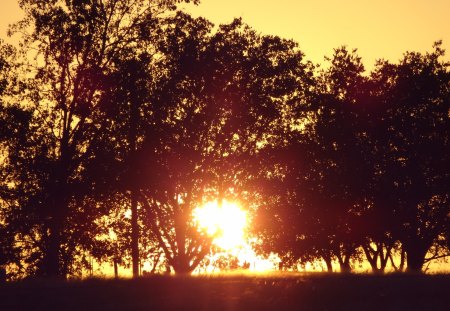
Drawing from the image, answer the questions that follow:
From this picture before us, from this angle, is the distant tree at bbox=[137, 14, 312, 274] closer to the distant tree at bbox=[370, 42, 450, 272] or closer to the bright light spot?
the bright light spot

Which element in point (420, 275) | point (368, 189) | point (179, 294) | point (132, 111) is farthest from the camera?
point (368, 189)

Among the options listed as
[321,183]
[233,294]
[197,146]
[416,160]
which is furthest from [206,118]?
[233,294]

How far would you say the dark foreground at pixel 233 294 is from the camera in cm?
2798

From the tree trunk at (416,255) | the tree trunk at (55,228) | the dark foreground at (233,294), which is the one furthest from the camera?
the tree trunk at (416,255)

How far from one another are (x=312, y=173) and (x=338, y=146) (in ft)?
10.0

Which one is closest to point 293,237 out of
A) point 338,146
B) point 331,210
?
point 331,210

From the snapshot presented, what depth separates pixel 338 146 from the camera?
55719 millimetres

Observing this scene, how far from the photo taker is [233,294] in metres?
29.7

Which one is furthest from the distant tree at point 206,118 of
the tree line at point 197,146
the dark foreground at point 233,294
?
the dark foreground at point 233,294

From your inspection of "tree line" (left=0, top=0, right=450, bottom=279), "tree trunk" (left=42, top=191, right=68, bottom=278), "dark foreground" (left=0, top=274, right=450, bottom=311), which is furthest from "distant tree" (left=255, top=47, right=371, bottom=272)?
"dark foreground" (left=0, top=274, right=450, bottom=311)

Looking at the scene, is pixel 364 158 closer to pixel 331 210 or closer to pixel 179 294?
pixel 331 210

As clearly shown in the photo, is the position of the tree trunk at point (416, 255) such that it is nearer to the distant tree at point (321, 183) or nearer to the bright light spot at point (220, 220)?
the distant tree at point (321, 183)

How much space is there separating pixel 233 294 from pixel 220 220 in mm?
22998

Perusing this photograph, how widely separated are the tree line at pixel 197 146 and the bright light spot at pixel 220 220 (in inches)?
29.3
